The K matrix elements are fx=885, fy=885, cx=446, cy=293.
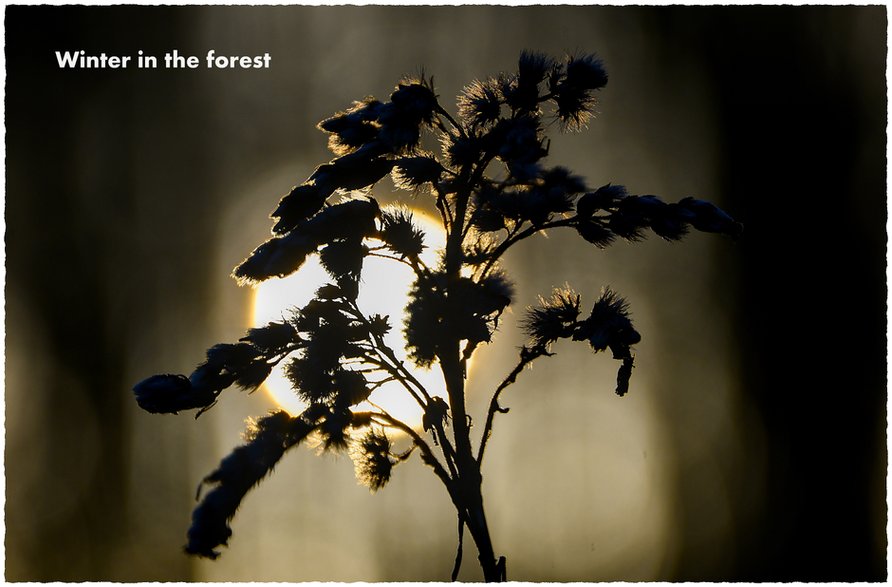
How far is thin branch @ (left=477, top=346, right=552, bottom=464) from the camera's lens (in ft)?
19.0

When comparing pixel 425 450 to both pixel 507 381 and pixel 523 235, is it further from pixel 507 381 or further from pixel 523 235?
pixel 523 235

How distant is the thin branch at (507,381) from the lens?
5785 millimetres

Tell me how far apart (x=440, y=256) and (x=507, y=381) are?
938mm

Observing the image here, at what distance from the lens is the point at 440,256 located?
588 cm

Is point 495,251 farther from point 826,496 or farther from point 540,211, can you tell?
point 826,496

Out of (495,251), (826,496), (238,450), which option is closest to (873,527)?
(826,496)

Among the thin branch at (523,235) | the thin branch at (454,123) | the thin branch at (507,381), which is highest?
the thin branch at (454,123)

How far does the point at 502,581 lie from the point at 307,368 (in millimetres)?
1874

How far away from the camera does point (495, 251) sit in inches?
231

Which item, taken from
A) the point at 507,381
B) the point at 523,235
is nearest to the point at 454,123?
the point at 523,235

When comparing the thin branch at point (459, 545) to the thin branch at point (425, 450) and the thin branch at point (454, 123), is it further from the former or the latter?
the thin branch at point (454, 123)

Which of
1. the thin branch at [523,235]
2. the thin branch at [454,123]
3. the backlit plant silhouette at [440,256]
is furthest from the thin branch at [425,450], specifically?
A: the thin branch at [454,123]

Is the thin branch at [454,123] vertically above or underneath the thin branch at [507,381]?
above

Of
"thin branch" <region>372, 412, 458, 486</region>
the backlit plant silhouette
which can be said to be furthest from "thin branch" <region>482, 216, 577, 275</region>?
"thin branch" <region>372, 412, 458, 486</region>
